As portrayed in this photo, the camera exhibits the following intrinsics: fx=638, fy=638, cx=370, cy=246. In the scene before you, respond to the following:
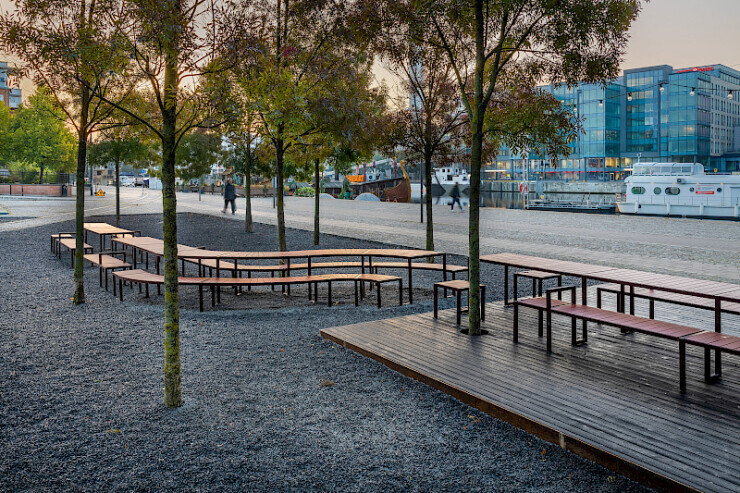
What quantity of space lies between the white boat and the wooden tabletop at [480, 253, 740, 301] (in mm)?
40577

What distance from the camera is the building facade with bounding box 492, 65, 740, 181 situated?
292 feet

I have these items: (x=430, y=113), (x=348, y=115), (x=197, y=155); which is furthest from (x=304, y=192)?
(x=348, y=115)

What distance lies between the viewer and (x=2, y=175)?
7994cm

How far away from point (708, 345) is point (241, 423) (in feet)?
12.9

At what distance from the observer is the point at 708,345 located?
5.31 meters

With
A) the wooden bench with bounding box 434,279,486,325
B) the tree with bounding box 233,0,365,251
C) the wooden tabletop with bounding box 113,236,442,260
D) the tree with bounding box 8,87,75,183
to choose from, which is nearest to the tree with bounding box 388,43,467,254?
the tree with bounding box 233,0,365,251

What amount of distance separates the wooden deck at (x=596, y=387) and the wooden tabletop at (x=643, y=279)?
683mm

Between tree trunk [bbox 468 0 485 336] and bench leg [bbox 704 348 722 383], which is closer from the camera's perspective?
bench leg [bbox 704 348 722 383]

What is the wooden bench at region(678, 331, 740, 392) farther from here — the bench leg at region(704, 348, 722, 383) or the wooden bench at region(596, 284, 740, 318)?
→ the wooden bench at region(596, 284, 740, 318)

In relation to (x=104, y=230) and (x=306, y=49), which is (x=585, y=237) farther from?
(x=104, y=230)

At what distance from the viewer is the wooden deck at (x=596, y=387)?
14.0ft

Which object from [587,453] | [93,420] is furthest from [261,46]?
[587,453]

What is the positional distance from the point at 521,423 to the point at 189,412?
2.82 meters

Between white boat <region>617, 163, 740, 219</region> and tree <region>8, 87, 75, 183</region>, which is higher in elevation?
tree <region>8, 87, 75, 183</region>
